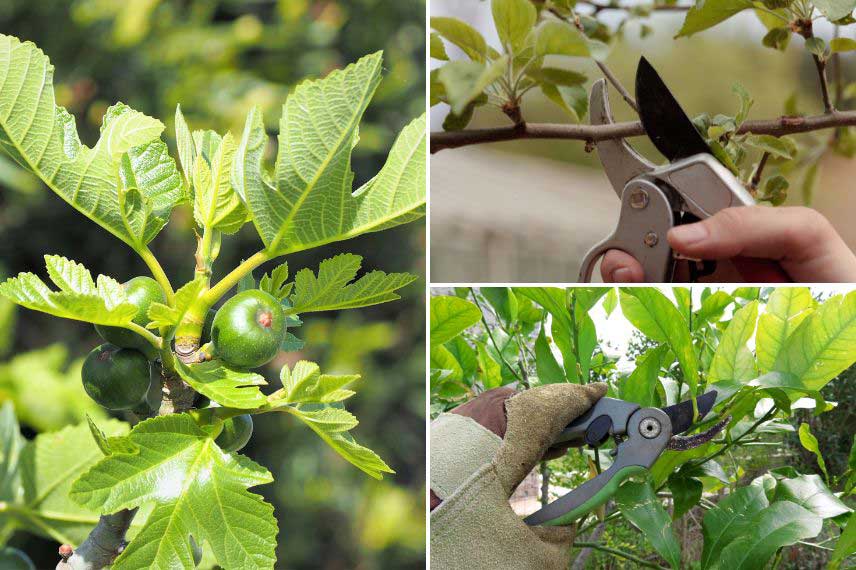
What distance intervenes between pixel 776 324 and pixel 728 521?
0.18 m

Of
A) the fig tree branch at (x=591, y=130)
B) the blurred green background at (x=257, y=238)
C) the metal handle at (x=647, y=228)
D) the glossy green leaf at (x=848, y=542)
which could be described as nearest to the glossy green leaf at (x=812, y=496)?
the glossy green leaf at (x=848, y=542)

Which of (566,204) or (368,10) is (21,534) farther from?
(368,10)

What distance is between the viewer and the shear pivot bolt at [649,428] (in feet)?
2.01

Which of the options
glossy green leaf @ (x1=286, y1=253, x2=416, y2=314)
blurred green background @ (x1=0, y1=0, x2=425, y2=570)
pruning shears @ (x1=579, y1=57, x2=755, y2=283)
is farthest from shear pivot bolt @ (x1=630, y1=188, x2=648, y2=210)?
blurred green background @ (x1=0, y1=0, x2=425, y2=570)

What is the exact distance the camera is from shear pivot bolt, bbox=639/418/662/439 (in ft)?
2.01

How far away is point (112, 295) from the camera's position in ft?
1.21

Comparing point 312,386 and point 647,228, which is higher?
point 312,386

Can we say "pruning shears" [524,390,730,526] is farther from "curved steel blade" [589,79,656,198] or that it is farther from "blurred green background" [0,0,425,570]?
"blurred green background" [0,0,425,570]

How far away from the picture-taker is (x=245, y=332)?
0.39 metres

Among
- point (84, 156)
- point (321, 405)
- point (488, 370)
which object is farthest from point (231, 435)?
point (488, 370)

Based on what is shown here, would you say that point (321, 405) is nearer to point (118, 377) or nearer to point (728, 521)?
point (118, 377)

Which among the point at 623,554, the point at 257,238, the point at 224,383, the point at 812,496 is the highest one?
the point at 224,383

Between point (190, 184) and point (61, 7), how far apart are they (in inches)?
46.8

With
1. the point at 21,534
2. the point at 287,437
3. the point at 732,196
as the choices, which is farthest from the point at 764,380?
the point at 287,437
